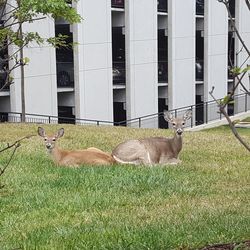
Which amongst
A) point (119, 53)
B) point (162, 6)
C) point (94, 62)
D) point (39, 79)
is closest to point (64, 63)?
point (94, 62)

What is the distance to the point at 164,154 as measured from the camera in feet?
42.3

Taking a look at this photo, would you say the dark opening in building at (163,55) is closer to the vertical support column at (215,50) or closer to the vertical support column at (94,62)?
the vertical support column at (215,50)

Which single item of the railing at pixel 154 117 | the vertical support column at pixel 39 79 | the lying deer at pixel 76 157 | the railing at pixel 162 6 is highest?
the railing at pixel 162 6

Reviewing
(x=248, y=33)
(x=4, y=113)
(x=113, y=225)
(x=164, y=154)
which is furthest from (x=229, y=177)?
(x=248, y=33)

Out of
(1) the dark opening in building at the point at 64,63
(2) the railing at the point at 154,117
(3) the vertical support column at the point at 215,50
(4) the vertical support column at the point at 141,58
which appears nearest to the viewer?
(2) the railing at the point at 154,117

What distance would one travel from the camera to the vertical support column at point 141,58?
3356cm

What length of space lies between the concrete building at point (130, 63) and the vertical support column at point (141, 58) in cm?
5

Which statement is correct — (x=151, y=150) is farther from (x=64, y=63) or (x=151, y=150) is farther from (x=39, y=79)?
(x=64, y=63)

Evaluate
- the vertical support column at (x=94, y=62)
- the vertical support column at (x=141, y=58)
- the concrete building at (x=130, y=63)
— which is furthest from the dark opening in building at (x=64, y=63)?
the vertical support column at (x=141, y=58)

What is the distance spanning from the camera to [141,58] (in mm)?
34438

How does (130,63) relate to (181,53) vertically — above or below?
below

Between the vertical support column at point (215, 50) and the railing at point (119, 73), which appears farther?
the vertical support column at point (215, 50)

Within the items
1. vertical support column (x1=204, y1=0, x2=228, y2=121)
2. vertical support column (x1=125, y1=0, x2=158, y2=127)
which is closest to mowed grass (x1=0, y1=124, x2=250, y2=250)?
vertical support column (x1=125, y1=0, x2=158, y2=127)

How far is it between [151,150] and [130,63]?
2113 cm
